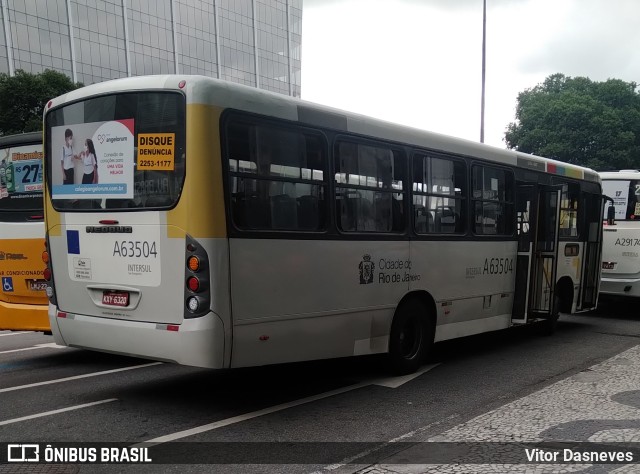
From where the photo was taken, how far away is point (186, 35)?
6334 cm

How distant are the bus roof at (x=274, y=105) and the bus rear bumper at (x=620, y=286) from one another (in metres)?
6.21

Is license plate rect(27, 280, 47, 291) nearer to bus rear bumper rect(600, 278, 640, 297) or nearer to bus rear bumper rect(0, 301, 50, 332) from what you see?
bus rear bumper rect(0, 301, 50, 332)

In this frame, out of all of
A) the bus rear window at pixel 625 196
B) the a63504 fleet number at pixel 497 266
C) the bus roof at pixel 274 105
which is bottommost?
the a63504 fleet number at pixel 497 266

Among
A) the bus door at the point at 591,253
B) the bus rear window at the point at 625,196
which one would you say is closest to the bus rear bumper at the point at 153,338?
the bus door at the point at 591,253

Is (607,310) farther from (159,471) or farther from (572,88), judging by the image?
(572,88)

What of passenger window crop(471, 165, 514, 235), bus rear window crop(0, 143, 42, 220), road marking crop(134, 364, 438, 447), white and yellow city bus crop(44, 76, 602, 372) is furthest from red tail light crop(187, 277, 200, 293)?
passenger window crop(471, 165, 514, 235)

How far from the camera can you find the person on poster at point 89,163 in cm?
585

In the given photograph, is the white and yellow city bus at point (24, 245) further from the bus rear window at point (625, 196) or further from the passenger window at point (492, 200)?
the bus rear window at point (625, 196)

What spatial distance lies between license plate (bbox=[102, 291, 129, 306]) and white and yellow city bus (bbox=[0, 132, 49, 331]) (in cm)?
275

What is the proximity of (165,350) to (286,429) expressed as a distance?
1251 mm

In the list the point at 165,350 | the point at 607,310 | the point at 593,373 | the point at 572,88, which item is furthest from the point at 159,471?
the point at 572,88

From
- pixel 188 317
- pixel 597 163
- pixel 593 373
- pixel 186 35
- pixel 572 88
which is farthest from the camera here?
pixel 186 35

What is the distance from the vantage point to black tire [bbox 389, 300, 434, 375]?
7145mm

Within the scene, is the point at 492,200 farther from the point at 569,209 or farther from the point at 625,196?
the point at 625,196
